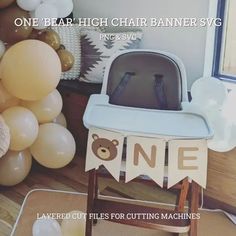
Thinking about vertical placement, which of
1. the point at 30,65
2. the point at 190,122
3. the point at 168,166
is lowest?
the point at 168,166

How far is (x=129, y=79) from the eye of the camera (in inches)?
75.0

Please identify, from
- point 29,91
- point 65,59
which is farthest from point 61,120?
point 29,91

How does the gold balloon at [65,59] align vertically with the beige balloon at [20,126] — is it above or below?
above

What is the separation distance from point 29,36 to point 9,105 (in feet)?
1.28

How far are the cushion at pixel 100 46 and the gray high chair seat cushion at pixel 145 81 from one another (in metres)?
0.59

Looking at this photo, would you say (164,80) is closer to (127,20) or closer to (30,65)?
(30,65)

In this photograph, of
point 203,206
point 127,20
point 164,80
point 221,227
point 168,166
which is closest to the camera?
point 168,166

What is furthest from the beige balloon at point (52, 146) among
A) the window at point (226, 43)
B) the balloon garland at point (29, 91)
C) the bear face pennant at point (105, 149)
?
the window at point (226, 43)

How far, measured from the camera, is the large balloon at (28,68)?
197 centimetres

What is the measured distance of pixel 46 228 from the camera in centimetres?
195

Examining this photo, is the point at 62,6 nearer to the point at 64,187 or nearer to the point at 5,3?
the point at 5,3

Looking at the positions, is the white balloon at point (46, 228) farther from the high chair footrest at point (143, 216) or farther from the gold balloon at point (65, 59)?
the gold balloon at point (65, 59)

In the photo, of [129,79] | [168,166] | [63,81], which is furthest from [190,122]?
[63,81]

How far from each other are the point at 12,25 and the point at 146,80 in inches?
29.9
